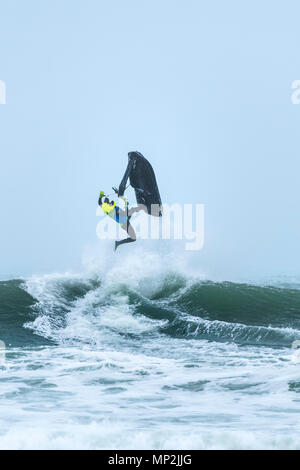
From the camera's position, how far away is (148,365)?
12500 millimetres

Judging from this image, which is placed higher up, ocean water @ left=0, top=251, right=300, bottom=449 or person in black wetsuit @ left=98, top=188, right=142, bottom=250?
person in black wetsuit @ left=98, top=188, right=142, bottom=250

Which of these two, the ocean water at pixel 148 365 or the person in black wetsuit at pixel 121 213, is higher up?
the person in black wetsuit at pixel 121 213

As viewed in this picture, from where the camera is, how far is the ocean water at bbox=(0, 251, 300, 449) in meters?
8.20

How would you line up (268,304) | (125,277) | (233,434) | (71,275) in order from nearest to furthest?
(233,434) → (268,304) → (125,277) → (71,275)

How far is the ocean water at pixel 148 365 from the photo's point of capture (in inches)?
323

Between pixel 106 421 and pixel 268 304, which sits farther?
pixel 268 304

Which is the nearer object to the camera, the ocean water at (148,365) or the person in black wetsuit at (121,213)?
the ocean water at (148,365)

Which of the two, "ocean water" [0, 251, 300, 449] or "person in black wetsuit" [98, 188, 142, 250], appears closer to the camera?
"ocean water" [0, 251, 300, 449]

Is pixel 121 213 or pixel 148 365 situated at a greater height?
pixel 121 213

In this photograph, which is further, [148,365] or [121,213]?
[148,365]

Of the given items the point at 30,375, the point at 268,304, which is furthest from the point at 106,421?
the point at 268,304
